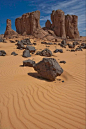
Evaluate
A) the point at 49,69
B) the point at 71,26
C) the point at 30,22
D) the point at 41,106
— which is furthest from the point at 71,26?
the point at 41,106

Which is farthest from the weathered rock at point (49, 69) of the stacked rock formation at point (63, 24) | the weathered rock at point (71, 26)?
the weathered rock at point (71, 26)

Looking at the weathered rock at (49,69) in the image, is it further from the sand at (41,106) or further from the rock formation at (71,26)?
the rock formation at (71,26)

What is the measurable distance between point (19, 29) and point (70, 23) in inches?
688

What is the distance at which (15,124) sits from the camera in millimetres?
1945

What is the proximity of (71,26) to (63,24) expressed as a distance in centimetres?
452

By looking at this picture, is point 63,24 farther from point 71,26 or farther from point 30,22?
point 30,22

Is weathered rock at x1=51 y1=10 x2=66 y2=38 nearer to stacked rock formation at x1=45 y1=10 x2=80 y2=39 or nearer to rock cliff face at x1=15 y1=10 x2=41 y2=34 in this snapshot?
stacked rock formation at x1=45 y1=10 x2=80 y2=39

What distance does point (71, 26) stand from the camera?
104 feet

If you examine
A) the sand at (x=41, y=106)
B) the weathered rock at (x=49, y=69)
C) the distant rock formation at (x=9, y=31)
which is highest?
the distant rock formation at (x=9, y=31)

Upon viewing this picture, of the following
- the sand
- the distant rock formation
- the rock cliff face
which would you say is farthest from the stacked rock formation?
the sand

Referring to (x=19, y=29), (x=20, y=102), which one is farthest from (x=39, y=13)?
(x=20, y=102)

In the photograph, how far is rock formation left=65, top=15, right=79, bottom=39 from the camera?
1224 inches

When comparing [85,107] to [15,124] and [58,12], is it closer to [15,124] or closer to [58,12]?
[15,124]

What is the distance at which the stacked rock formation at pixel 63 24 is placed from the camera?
93.4 ft
